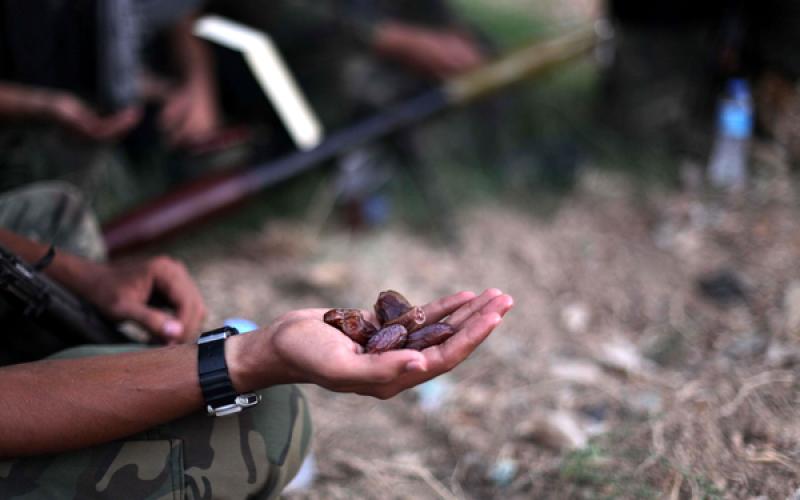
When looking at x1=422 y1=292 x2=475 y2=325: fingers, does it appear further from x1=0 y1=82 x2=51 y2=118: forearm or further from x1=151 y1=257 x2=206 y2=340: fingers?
x1=0 y1=82 x2=51 y2=118: forearm

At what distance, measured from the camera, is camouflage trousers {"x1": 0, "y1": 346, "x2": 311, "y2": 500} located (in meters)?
1.34

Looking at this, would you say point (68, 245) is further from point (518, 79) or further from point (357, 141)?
point (518, 79)

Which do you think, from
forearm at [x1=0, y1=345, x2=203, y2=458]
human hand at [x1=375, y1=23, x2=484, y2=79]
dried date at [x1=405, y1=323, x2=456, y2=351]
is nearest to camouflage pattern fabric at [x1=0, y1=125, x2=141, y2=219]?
human hand at [x1=375, y1=23, x2=484, y2=79]

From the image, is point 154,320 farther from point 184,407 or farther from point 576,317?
point 576,317

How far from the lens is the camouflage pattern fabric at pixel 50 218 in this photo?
1916 mm

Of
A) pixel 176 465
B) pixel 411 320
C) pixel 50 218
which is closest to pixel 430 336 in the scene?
pixel 411 320

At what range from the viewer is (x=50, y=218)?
6.43ft

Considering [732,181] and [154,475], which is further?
[732,181]

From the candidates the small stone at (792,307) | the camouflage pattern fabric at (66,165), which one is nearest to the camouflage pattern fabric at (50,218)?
the camouflage pattern fabric at (66,165)

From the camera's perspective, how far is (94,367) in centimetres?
133

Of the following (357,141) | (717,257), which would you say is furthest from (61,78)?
(717,257)

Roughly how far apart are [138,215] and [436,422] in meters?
1.35

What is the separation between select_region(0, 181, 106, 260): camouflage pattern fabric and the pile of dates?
99cm

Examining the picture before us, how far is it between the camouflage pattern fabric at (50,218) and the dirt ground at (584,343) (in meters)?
0.85
